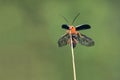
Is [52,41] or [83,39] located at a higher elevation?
[52,41]

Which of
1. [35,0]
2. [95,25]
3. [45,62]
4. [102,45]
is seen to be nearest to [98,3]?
[95,25]

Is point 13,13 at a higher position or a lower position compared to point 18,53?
higher

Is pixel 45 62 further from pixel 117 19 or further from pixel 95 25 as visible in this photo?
pixel 117 19

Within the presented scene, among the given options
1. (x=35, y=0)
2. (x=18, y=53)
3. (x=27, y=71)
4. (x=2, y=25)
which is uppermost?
(x=35, y=0)

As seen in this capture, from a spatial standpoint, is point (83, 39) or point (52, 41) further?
point (52, 41)

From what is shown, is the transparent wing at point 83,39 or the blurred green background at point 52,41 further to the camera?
the blurred green background at point 52,41

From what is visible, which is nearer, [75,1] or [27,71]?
[27,71]

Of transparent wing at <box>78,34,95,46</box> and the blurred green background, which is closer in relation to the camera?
transparent wing at <box>78,34,95,46</box>
